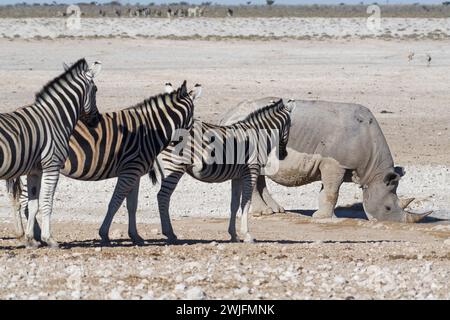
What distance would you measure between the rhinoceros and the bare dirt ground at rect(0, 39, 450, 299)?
50 centimetres

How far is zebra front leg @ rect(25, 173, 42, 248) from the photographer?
446 inches

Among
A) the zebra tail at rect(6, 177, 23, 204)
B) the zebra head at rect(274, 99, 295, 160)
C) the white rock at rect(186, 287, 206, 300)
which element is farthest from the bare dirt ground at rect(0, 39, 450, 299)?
the zebra head at rect(274, 99, 295, 160)

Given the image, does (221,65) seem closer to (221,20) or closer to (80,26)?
(80,26)

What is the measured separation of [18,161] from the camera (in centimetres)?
1094

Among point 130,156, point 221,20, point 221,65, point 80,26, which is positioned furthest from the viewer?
point 221,20

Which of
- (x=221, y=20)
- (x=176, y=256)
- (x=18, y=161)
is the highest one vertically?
(x=18, y=161)

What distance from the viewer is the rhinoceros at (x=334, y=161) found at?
1667 cm

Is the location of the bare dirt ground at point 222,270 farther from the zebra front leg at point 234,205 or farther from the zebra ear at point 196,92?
the zebra ear at point 196,92

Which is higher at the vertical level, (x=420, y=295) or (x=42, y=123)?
Answer: (x=42, y=123)

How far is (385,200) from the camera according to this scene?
16.8 m

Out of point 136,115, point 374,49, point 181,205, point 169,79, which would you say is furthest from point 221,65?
point 136,115

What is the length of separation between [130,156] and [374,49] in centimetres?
3595

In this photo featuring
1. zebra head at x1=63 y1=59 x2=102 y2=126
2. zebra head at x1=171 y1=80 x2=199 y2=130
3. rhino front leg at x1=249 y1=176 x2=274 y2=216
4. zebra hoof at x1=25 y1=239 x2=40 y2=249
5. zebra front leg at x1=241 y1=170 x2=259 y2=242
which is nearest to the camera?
zebra hoof at x1=25 y1=239 x2=40 y2=249

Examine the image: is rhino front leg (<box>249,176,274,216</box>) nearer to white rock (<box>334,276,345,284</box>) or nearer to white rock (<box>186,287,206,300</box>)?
white rock (<box>334,276,345,284</box>)
